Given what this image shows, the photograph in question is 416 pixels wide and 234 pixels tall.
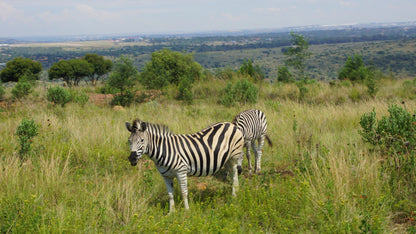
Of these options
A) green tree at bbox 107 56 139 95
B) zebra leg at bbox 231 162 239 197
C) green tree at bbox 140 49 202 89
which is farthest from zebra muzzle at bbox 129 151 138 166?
green tree at bbox 140 49 202 89

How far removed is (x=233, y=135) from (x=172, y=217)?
1.85 meters

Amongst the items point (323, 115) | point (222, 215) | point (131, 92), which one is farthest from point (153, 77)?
point (222, 215)

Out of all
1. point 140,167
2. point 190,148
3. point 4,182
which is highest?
point 190,148

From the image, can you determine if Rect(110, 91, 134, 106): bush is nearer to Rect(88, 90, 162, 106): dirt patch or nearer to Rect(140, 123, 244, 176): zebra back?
Rect(88, 90, 162, 106): dirt patch

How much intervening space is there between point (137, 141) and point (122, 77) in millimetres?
11256

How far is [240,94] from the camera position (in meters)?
14.1

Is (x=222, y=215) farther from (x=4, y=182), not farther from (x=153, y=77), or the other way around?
(x=153, y=77)

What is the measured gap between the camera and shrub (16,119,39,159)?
23.7ft

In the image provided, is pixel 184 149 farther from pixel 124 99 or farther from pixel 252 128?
pixel 124 99

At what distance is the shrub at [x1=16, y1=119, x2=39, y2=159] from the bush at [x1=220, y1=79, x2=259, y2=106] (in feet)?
26.4

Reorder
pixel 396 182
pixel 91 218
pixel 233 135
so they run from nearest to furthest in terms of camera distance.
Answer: pixel 91 218, pixel 396 182, pixel 233 135

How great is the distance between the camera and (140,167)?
7.31 m

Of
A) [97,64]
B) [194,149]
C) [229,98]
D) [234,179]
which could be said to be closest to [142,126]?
[194,149]

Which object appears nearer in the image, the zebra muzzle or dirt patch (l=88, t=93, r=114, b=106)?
the zebra muzzle
